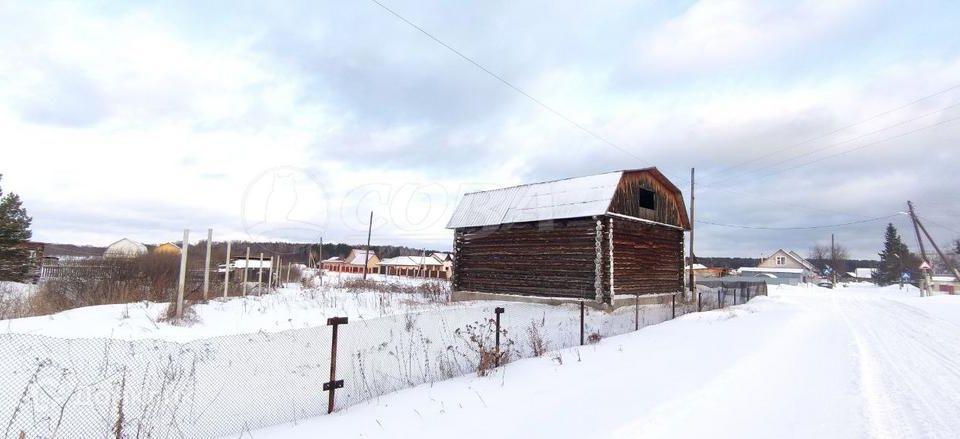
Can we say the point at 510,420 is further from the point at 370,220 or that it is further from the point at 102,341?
the point at 370,220

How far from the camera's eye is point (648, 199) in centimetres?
2036

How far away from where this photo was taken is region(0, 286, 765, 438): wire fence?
6.11 m

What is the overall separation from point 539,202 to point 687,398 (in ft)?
48.6

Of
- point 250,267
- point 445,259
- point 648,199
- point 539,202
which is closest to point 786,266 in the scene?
point 445,259

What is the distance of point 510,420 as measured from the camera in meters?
4.76

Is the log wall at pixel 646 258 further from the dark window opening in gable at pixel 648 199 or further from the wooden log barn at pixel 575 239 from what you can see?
the dark window opening in gable at pixel 648 199

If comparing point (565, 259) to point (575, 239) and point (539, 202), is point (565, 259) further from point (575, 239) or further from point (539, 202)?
point (539, 202)

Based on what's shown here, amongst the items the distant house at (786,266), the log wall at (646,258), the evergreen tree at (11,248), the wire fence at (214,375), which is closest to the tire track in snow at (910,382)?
the wire fence at (214,375)

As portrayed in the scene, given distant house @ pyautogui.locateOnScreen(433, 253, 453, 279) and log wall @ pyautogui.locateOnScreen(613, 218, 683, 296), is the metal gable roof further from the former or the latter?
distant house @ pyautogui.locateOnScreen(433, 253, 453, 279)

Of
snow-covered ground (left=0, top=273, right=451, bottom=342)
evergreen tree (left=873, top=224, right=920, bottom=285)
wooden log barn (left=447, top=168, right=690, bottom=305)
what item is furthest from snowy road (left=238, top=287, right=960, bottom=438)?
evergreen tree (left=873, top=224, right=920, bottom=285)

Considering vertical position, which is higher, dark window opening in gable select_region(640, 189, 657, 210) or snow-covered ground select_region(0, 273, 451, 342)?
dark window opening in gable select_region(640, 189, 657, 210)

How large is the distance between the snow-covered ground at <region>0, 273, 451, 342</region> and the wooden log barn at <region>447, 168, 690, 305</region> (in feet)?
12.0

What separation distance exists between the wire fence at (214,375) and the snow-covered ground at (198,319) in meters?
1.04

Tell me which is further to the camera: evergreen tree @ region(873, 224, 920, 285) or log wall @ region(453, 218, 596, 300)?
evergreen tree @ region(873, 224, 920, 285)
